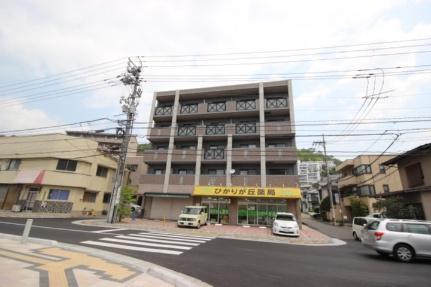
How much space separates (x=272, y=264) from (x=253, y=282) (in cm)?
236

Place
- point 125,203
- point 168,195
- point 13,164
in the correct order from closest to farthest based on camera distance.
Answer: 1. point 125,203
2. point 168,195
3. point 13,164

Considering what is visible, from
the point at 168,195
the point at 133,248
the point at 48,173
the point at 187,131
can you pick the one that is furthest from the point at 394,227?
the point at 48,173

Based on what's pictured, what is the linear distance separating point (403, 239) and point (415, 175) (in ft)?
41.8

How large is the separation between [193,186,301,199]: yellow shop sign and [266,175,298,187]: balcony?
60 centimetres

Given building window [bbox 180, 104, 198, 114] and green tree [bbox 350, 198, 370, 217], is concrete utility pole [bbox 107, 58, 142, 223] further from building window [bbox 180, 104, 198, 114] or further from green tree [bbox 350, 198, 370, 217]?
green tree [bbox 350, 198, 370, 217]

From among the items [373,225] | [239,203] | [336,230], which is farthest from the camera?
[239,203]

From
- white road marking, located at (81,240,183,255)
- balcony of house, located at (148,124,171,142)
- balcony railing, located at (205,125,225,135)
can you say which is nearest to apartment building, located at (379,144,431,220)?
balcony railing, located at (205,125,225,135)

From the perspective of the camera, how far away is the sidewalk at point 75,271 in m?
4.75

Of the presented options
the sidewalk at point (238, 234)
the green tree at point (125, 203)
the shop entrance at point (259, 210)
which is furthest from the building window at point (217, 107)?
the sidewalk at point (238, 234)

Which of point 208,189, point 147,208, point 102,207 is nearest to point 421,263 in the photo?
point 208,189

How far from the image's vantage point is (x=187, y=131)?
89.8 ft

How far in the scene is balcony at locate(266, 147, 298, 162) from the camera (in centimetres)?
2297

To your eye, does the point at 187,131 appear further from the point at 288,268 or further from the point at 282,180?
the point at 288,268

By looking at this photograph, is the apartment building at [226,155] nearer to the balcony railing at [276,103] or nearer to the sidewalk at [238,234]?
the balcony railing at [276,103]
